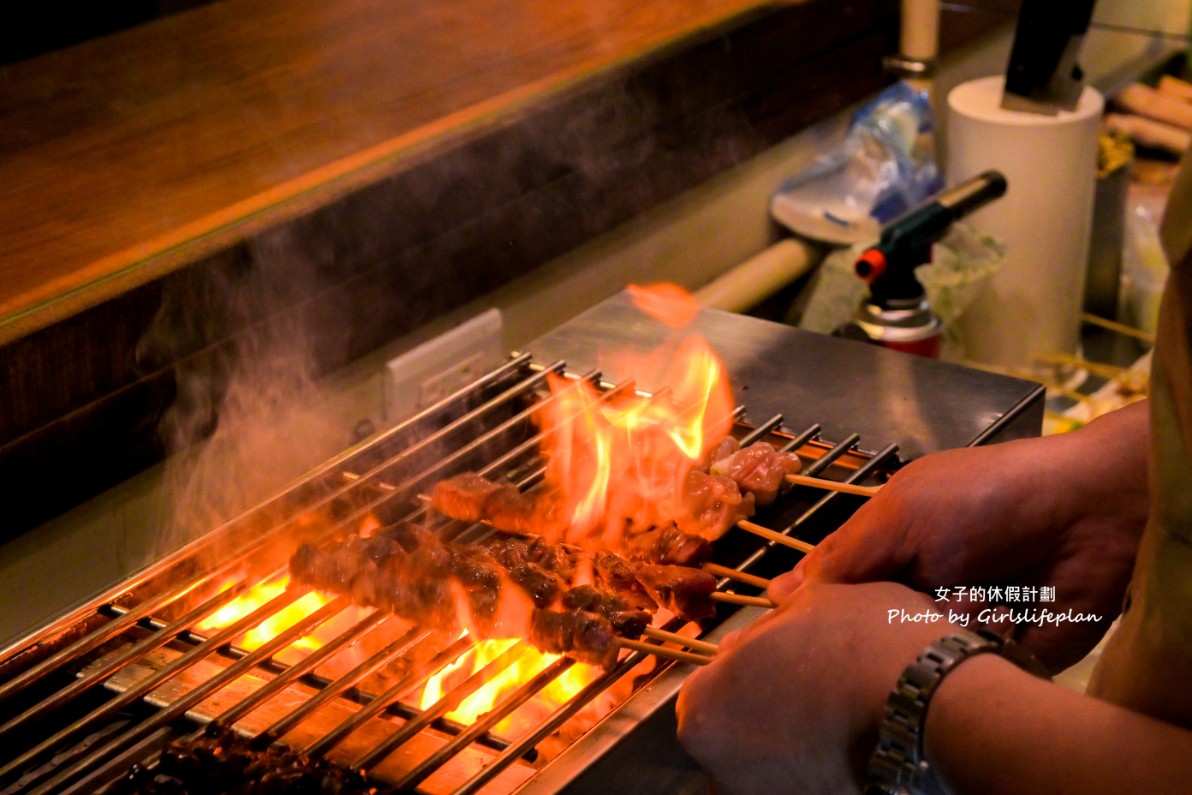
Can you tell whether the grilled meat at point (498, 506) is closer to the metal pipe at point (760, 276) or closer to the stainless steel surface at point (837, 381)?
the stainless steel surface at point (837, 381)

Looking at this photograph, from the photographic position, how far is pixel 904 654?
1.37 meters

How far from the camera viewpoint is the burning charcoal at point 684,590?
5.78 feet

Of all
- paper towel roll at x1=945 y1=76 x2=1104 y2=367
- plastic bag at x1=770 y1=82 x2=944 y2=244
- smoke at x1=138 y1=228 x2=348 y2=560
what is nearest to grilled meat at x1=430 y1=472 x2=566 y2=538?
smoke at x1=138 y1=228 x2=348 y2=560

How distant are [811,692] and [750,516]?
2.10ft

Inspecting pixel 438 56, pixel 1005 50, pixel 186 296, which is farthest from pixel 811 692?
pixel 1005 50

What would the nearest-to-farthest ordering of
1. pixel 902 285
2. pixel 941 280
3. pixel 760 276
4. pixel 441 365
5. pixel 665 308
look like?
pixel 665 308 < pixel 441 365 < pixel 902 285 < pixel 941 280 < pixel 760 276

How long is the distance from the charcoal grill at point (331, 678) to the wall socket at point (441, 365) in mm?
565

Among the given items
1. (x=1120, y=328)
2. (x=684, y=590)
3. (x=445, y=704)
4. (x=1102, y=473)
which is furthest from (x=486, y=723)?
(x=1120, y=328)

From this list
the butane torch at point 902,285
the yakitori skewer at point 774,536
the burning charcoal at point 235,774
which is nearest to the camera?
the burning charcoal at point 235,774

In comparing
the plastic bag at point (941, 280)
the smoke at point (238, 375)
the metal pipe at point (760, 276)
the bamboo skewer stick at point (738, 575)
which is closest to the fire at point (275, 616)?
the smoke at point (238, 375)

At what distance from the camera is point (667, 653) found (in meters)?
1.64

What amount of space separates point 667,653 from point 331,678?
19.2 inches

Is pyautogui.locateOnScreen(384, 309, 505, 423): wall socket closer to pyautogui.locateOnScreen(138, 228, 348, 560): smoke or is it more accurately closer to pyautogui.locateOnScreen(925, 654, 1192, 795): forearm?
pyautogui.locateOnScreen(138, 228, 348, 560): smoke

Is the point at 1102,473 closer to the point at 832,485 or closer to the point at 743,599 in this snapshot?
the point at 832,485
